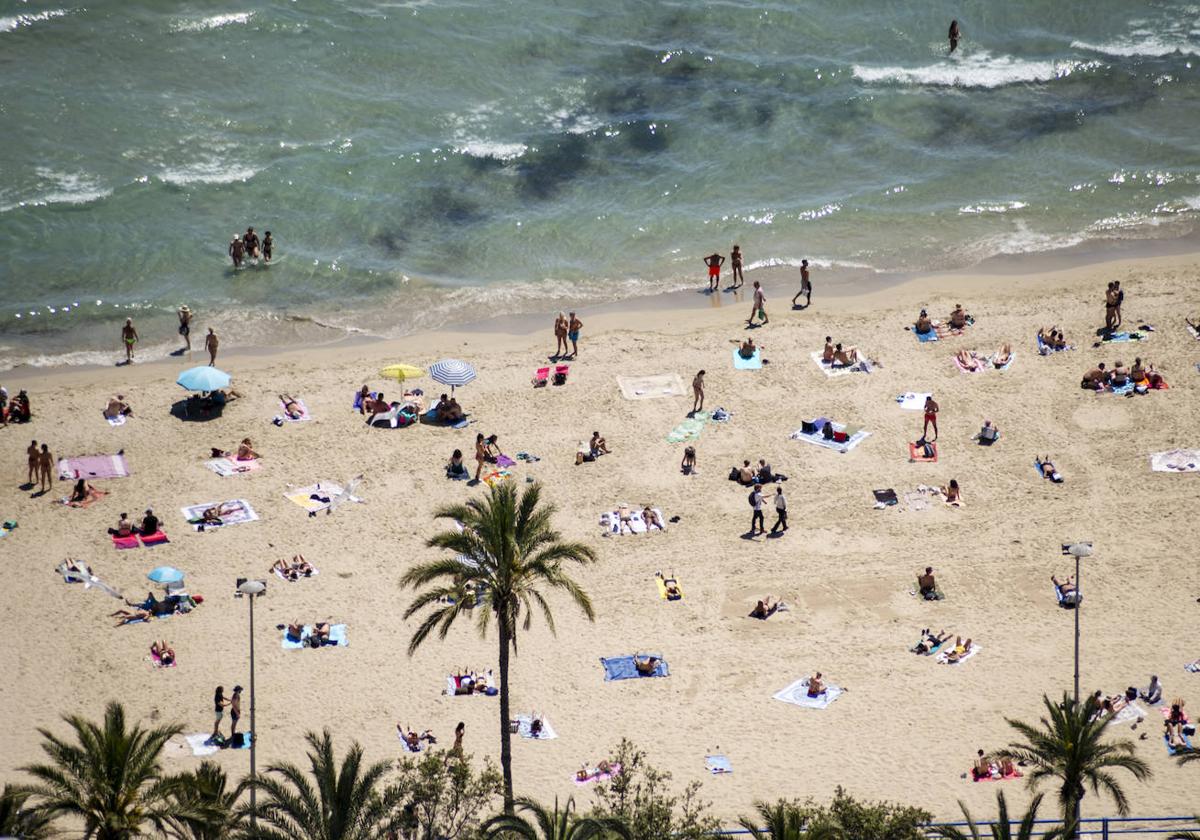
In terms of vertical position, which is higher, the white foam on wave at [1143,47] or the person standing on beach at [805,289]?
the white foam on wave at [1143,47]

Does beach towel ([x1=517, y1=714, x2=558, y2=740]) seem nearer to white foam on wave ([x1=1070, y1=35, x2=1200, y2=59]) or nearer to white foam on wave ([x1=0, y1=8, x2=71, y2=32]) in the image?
white foam on wave ([x1=0, y1=8, x2=71, y2=32])

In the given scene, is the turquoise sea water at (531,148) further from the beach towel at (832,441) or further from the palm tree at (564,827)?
the palm tree at (564,827)

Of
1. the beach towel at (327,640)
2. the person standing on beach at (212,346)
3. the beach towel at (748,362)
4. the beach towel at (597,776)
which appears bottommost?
the beach towel at (597,776)

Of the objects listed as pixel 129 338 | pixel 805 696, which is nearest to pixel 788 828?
pixel 805 696

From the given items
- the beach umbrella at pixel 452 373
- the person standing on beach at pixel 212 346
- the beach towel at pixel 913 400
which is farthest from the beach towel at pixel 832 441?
the person standing on beach at pixel 212 346

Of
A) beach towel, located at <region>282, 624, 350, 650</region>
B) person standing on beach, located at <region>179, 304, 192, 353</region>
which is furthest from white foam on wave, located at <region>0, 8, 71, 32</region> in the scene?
beach towel, located at <region>282, 624, 350, 650</region>

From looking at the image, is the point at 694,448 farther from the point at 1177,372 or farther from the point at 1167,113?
the point at 1167,113

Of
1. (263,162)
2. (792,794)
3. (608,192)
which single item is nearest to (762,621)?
(792,794)
